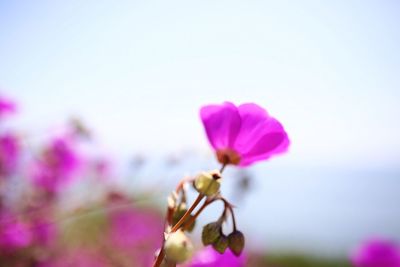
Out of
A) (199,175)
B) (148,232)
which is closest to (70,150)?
(148,232)

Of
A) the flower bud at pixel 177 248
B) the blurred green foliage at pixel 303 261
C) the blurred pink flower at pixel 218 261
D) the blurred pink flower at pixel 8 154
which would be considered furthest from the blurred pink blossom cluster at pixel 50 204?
the blurred green foliage at pixel 303 261

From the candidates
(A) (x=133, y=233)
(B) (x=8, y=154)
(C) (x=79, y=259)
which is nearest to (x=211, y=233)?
(B) (x=8, y=154)

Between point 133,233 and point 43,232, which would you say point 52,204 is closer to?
point 43,232

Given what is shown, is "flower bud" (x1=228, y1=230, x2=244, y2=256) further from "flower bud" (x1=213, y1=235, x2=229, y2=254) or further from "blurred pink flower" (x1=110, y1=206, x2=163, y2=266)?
"blurred pink flower" (x1=110, y1=206, x2=163, y2=266)

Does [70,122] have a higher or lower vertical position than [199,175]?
lower

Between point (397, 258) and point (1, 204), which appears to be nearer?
point (397, 258)

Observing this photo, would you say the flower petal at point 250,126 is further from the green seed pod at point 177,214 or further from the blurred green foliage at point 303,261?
the blurred green foliage at point 303,261

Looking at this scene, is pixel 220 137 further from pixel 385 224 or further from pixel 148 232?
pixel 385 224
